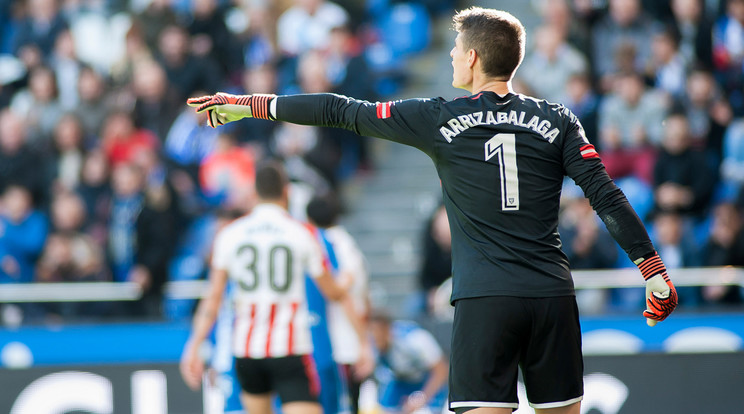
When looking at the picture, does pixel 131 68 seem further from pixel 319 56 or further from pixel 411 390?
pixel 411 390

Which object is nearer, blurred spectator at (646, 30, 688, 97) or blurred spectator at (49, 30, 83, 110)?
blurred spectator at (646, 30, 688, 97)

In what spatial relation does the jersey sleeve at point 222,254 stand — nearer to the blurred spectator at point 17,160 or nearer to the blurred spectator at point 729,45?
the blurred spectator at point 17,160

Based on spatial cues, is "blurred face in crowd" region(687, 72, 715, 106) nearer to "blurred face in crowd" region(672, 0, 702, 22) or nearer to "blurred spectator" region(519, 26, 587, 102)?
"blurred face in crowd" region(672, 0, 702, 22)

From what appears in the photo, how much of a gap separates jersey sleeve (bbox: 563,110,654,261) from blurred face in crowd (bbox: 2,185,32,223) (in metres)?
9.18

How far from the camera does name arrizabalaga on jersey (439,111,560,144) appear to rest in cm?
420

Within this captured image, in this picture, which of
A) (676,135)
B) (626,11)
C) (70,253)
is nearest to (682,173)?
(676,135)

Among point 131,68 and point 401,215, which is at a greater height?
point 131,68

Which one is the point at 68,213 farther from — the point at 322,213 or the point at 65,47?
the point at 322,213

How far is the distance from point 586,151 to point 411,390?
4733 mm

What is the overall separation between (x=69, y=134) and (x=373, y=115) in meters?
8.83

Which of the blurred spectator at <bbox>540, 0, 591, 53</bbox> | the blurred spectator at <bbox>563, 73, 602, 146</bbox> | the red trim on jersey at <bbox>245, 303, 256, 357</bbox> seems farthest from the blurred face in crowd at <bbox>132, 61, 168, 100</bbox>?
the red trim on jersey at <bbox>245, 303, 256, 357</bbox>

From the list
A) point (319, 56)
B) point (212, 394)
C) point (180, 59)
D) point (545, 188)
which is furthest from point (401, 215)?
point (545, 188)

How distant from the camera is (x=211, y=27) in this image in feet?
43.2

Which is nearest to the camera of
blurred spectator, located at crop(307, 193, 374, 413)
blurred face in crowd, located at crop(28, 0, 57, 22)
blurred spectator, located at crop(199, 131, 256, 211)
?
blurred spectator, located at crop(307, 193, 374, 413)
